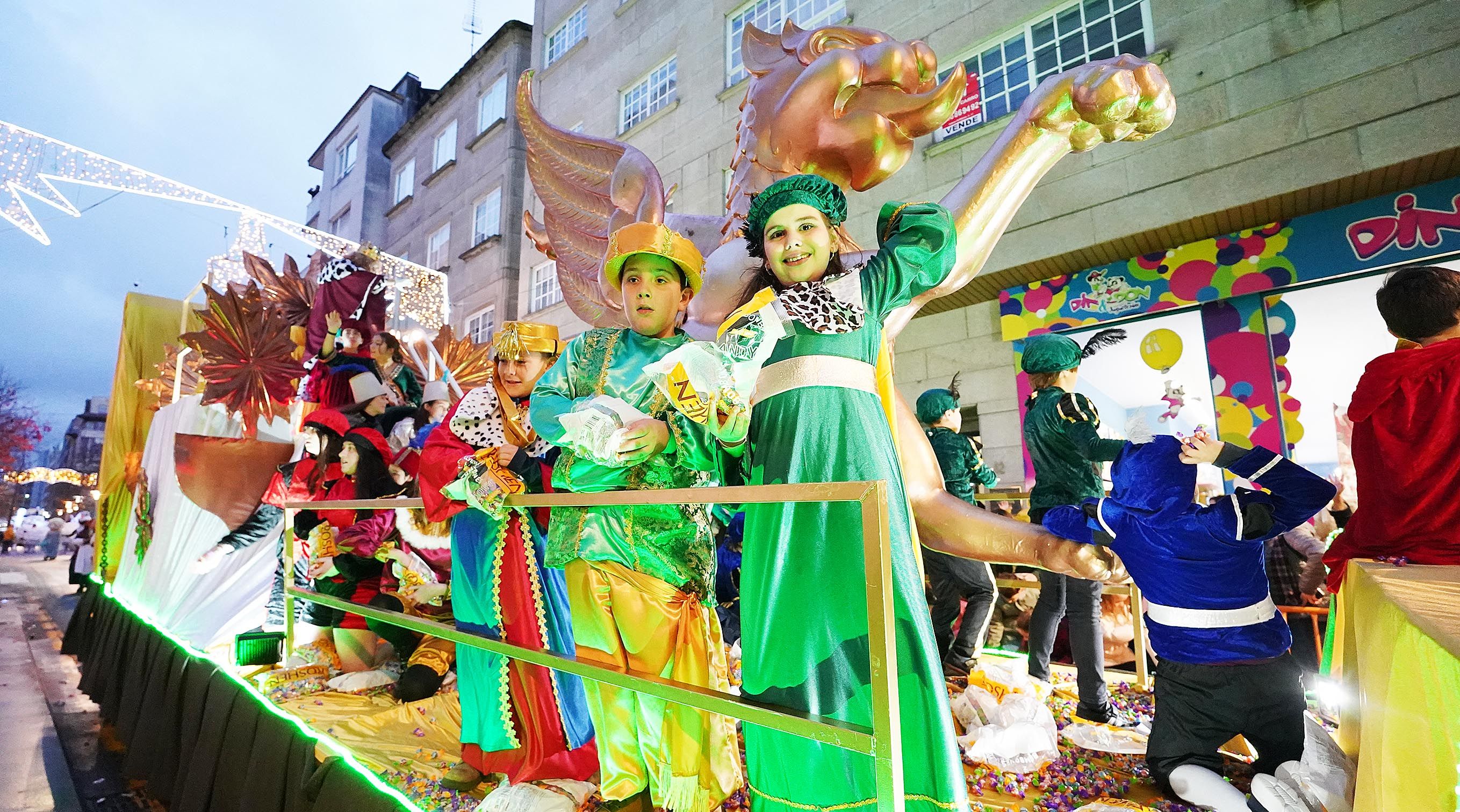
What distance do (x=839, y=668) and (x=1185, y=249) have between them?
5207mm

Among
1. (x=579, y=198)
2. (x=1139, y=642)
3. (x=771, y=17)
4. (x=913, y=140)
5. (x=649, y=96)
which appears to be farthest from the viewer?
(x=649, y=96)

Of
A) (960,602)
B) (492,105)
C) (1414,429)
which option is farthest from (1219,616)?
(492,105)

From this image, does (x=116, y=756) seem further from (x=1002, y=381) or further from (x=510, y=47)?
(x=510, y=47)

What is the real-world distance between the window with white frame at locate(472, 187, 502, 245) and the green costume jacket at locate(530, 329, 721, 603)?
444 inches

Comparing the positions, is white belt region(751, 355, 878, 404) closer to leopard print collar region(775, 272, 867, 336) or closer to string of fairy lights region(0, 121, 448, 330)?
leopard print collar region(775, 272, 867, 336)

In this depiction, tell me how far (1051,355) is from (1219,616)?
130 centimetres

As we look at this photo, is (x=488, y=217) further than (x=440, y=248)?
No

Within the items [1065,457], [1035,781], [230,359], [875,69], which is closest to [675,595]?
[1035,781]

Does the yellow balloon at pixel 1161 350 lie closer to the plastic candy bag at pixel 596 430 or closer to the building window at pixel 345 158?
the plastic candy bag at pixel 596 430

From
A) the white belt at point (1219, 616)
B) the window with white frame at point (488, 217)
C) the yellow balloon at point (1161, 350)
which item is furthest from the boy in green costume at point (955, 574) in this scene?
the window with white frame at point (488, 217)

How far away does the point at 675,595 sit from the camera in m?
1.75

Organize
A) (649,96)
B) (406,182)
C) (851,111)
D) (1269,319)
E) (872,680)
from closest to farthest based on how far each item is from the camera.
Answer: (872,680), (851,111), (1269,319), (649,96), (406,182)

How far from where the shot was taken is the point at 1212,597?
1.66 metres

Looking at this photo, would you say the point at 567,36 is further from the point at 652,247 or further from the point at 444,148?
the point at 652,247
